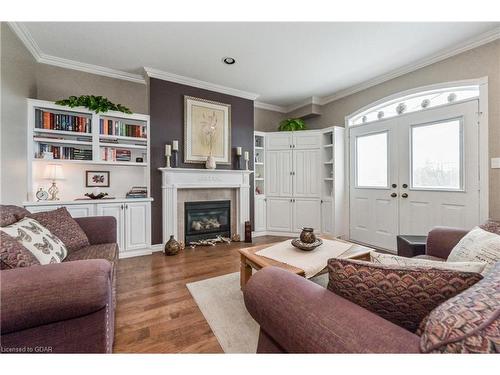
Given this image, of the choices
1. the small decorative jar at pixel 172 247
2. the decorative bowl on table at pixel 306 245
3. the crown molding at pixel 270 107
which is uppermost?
the crown molding at pixel 270 107

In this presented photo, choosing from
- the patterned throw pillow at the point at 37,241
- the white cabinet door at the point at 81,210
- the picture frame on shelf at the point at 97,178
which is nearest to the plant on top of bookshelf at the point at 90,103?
the picture frame on shelf at the point at 97,178

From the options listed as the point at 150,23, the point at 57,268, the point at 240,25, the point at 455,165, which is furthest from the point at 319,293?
the point at 455,165

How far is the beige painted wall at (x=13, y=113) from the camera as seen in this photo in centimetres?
209

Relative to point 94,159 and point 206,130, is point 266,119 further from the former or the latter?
point 94,159

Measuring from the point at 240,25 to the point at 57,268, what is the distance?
101 inches

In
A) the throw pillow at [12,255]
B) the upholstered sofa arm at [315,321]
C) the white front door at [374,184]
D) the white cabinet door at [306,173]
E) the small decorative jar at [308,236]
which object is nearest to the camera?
the upholstered sofa arm at [315,321]

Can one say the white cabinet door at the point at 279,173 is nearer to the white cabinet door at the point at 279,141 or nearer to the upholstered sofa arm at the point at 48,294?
the white cabinet door at the point at 279,141

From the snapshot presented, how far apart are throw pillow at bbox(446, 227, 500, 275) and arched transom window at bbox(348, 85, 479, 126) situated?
81.3 inches

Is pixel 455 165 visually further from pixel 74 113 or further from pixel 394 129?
pixel 74 113

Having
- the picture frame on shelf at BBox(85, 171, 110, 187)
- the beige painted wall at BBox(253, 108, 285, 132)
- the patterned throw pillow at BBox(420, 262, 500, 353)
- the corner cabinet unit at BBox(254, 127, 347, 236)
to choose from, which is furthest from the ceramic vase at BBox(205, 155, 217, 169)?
the patterned throw pillow at BBox(420, 262, 500, 353)

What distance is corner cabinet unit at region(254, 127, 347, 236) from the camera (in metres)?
3.97

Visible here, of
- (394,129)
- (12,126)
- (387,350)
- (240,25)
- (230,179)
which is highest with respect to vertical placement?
(240,25)

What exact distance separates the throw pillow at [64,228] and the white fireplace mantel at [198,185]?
1.43m

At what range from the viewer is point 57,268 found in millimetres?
1013
